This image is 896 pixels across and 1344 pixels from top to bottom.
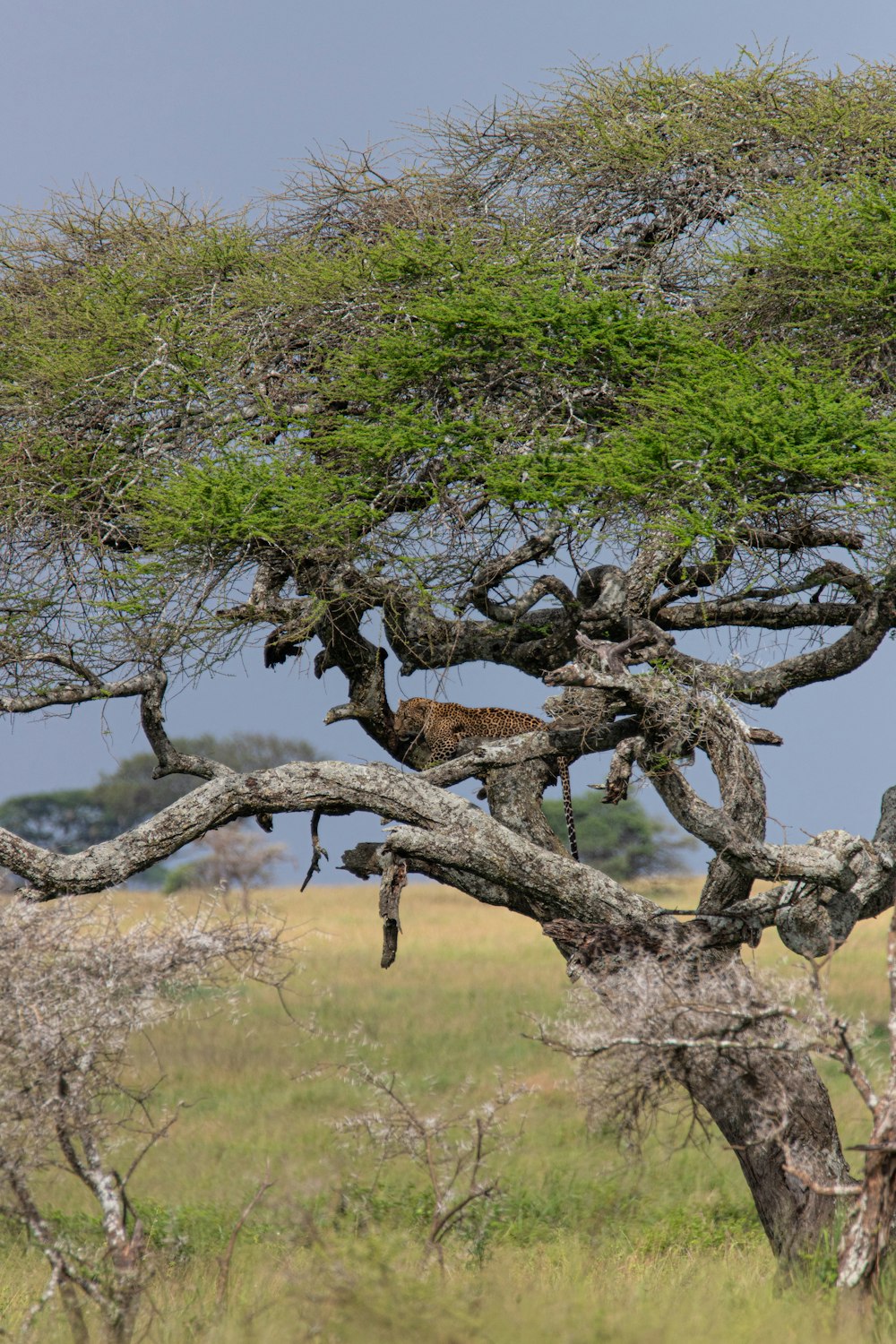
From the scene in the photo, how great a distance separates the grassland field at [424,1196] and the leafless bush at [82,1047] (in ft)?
1.22

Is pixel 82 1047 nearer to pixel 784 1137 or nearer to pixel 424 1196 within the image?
pixel 784 1137

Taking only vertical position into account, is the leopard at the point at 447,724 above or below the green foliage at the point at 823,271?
below

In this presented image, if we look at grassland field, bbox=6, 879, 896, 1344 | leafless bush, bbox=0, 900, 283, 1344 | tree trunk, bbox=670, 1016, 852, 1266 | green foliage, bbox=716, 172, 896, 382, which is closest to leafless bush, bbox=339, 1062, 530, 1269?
grassland field, bbox=6, 879, 896, 1344

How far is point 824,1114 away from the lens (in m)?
8.61

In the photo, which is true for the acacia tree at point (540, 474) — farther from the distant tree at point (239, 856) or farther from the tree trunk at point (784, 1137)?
the distant tree at point (239, 856)

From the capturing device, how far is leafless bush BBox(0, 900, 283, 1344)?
20.4 feet

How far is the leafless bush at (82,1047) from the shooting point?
6.23 m

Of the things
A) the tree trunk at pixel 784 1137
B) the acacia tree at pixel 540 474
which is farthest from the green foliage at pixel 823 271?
the tree trunk at pixel 784 1137

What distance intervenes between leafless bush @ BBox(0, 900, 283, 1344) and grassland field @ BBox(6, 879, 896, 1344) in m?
0.37

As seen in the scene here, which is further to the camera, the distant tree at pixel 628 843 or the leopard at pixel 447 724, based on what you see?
the distant tree at pixel 628 843

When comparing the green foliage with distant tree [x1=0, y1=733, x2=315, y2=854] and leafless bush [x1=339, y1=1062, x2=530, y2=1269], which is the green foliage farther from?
distant tree [x1=0, y1=733, x2=315, y2=854]

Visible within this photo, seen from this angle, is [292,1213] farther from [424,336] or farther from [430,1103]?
[430,1103]

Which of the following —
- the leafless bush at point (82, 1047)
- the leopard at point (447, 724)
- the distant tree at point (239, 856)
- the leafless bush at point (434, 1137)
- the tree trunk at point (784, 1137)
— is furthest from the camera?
the distant tree at point (239, 856)

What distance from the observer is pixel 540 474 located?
8516 mm
